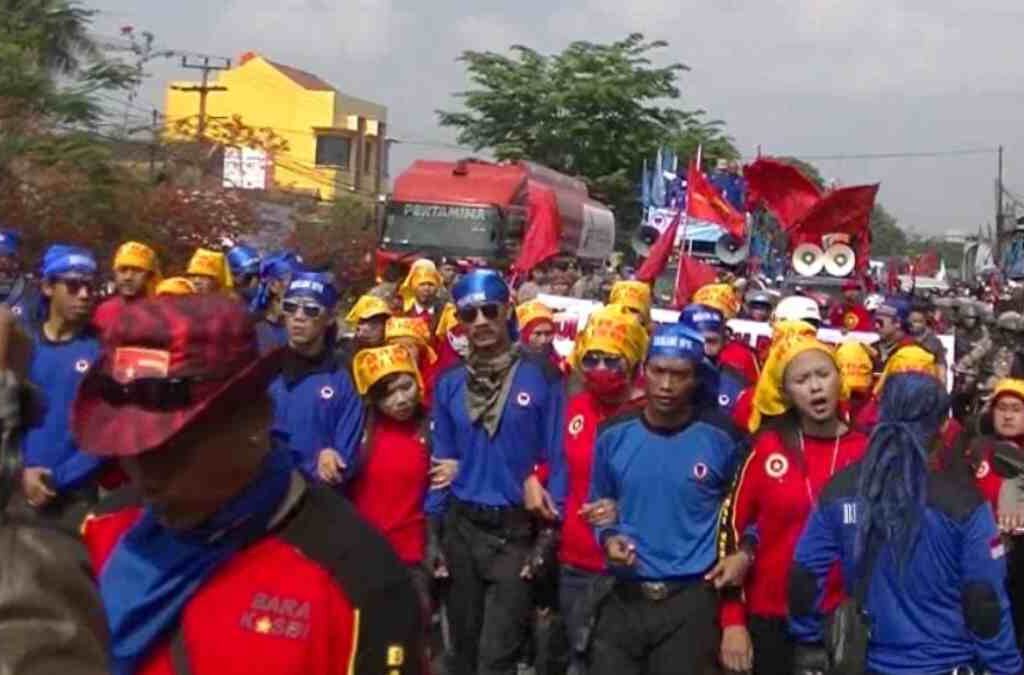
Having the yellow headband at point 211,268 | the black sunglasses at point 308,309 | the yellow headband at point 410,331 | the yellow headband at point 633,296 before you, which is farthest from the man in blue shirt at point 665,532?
the yellow headband at point 211,268

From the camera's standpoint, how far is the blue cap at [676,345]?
331 inches

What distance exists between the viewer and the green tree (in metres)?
60.4

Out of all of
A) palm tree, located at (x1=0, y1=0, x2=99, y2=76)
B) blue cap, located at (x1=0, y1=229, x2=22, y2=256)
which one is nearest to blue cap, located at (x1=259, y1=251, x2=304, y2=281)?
blue cap, located at (x1=0, y1=229, x2=22, y2=256)

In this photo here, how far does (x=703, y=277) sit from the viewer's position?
2283 cm

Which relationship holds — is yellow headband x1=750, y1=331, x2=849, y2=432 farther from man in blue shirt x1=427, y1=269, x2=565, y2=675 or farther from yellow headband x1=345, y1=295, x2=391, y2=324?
yellow headband x1=345, y1=295, x2=391, y2=324

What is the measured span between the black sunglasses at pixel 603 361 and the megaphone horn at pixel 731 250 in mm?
20045

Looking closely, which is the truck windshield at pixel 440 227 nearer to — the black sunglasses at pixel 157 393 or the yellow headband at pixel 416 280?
the yellow headband at pixel 416 280

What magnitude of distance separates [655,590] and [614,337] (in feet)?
6.10

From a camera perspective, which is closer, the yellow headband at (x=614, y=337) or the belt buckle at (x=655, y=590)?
the belt buckle at (x=655, y=590)

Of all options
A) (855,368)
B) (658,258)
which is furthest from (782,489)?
(658,258)

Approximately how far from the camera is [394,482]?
9.75 meters

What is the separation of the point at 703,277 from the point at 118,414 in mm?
19365

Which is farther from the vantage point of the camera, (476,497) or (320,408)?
(476,497)

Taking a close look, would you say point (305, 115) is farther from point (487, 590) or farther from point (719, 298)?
point (487, 590)
